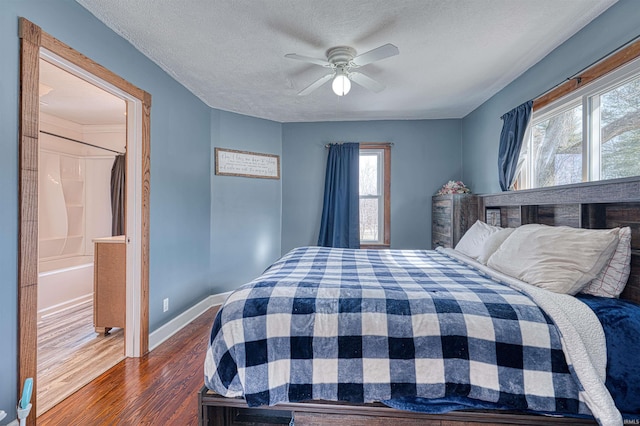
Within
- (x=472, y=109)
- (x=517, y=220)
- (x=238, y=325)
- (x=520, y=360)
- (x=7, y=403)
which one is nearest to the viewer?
(x=520, y=360)

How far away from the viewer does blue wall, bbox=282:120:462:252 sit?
4.07m

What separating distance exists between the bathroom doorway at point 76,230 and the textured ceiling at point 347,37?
0.76 meters

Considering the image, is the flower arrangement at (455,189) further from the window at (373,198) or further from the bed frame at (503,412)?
the bed frame at (503,412)

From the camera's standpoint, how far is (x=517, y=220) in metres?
2.62

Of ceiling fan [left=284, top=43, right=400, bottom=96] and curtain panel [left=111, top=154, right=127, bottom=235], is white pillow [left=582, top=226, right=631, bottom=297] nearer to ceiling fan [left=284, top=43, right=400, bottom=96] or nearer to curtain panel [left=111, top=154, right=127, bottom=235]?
ceiling fan [left=284, top=43, right=400, bottom=96]

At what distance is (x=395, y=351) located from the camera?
128cm

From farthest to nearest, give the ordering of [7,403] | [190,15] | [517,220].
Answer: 1. [517,220]
2. [190,15]
3. [7,403]

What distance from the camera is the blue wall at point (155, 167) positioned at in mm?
1453

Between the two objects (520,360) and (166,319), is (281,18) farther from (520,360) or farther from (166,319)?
(166,319)

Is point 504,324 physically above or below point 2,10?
below

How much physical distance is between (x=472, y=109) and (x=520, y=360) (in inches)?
131

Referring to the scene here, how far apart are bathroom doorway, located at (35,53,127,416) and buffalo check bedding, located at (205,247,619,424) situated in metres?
1.51

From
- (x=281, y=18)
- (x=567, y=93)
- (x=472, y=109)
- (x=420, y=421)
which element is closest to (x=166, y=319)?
(x=420, y=421)

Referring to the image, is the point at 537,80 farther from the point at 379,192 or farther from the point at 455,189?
the point at 379,192
